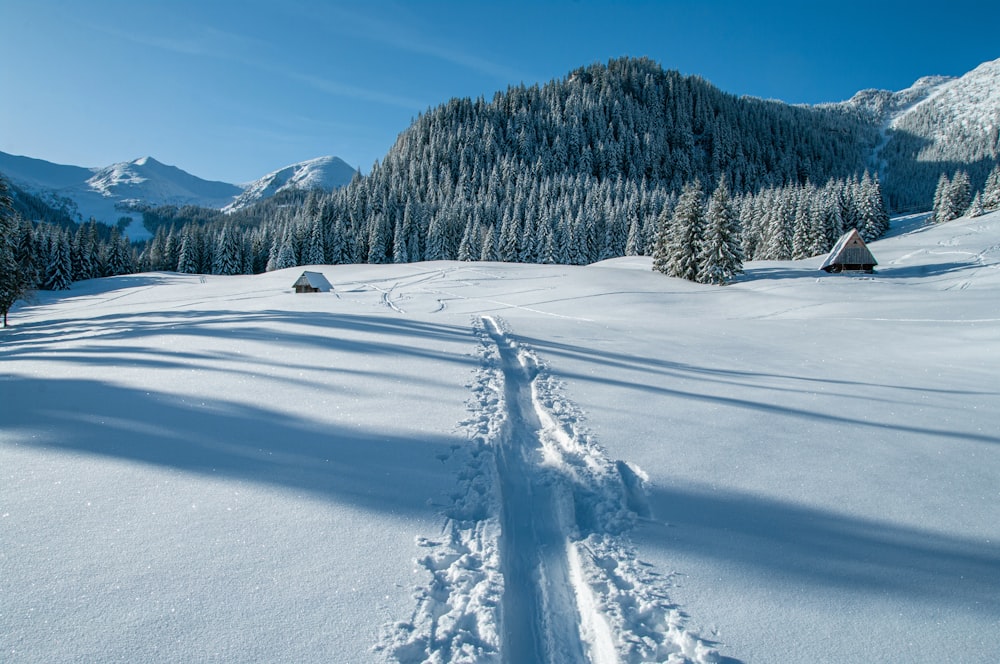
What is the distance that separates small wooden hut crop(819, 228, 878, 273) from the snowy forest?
1308 cm

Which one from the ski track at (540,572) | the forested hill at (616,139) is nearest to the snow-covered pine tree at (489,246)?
the forested hill at (616,139)

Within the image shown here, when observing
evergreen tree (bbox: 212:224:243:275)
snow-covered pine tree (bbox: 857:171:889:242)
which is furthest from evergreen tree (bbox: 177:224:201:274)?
snow-covered pine tree (bbox: 857:171:889:242)

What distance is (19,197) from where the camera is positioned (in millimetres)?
188625

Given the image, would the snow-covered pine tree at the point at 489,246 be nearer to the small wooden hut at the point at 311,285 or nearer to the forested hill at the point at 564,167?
the forested hill at the point at 564,167

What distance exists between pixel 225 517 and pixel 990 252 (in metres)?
68.7

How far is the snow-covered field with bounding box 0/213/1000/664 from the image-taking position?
3.24 meters

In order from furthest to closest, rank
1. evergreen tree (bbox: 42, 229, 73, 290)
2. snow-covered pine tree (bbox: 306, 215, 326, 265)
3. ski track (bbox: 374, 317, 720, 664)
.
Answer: snow-covered pine tree (bbox: 306, 215, 326, 265)
evergreen tree (bbox: 42, 229, 73, 290)
ski track (bbox: 374, 317, 720, 664)

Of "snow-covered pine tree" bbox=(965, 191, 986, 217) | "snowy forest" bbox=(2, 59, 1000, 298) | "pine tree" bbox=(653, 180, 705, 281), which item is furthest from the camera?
"snow-covered pine tree" bbox=(965, 191, 986, 217)

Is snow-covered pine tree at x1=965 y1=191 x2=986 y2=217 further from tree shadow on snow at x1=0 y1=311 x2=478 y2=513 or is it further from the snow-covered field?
tree shadow on snow at x1=0 y1=311 x2=478 y2=513

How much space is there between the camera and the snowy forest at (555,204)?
181ft

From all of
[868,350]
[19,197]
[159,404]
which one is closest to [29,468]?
[159,404]

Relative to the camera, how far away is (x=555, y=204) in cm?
7475

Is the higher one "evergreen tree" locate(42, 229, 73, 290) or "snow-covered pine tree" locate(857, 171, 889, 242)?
"snow-covered pine tree" locate(857, 171, 889, 242)

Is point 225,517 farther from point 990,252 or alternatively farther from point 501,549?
point 990,252
